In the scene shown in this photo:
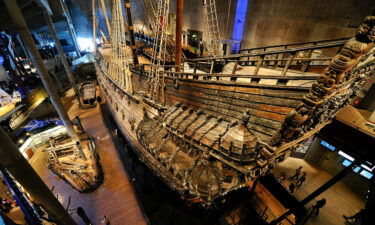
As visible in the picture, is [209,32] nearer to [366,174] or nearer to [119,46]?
[119,46]

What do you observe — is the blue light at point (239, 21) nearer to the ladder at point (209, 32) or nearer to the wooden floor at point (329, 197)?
the ladder at point (209, 32)

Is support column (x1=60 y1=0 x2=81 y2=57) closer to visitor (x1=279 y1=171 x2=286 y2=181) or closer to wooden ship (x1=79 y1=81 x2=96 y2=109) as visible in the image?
wooden ship (x1=79 y1=81 x2=96 y2=109)

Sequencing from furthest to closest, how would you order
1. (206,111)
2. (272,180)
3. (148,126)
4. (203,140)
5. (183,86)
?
1. (272,180)
2. (148,126)
3. (183,86)
4. (206,111)
5. (203,140)

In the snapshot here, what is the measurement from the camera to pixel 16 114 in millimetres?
9297

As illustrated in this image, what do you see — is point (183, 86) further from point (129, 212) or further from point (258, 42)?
point (258, 42)

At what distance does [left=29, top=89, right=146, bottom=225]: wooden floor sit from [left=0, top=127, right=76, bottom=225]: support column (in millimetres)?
2514

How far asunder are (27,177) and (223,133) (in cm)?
404

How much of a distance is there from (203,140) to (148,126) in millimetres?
2348

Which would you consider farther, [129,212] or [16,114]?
[16,114]

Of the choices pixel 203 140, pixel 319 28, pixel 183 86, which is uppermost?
pixel 319 28

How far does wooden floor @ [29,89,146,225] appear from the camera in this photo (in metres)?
6.05

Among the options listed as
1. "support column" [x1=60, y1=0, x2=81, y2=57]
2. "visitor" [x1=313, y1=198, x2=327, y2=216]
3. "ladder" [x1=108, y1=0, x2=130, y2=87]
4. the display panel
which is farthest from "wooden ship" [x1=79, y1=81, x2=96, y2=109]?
the display panel

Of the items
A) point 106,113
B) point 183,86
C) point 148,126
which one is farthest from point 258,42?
point 106,113

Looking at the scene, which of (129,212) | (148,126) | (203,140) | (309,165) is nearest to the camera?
(203,140)
